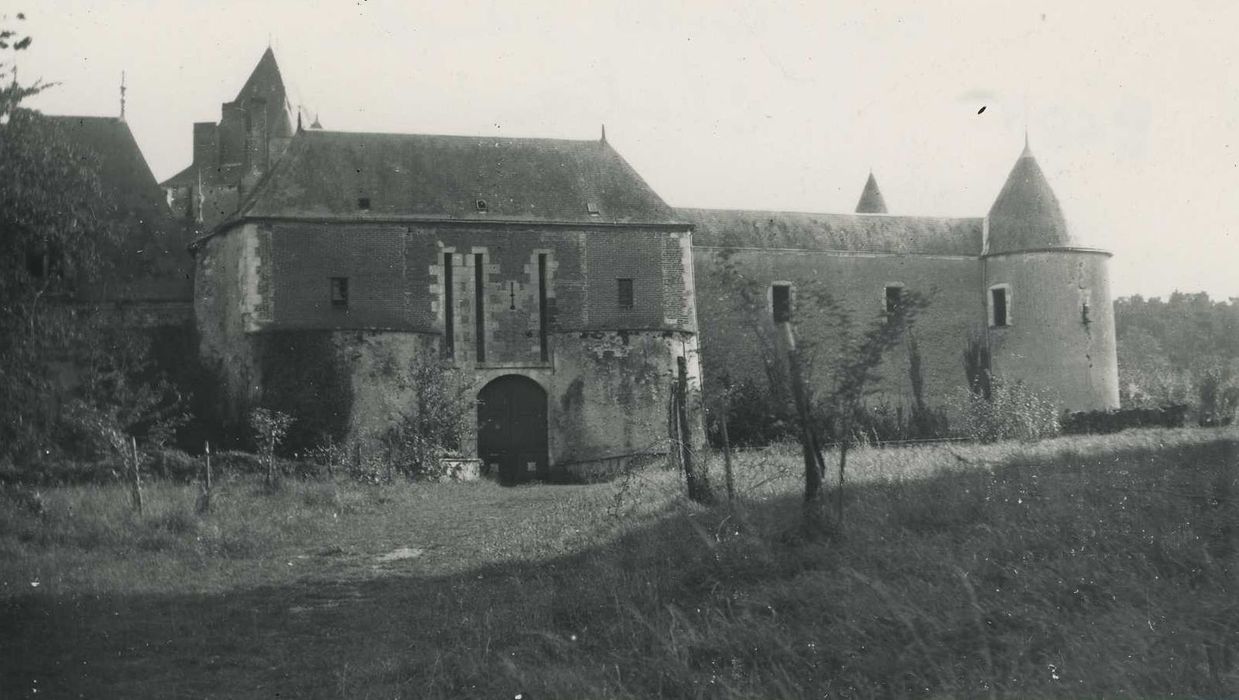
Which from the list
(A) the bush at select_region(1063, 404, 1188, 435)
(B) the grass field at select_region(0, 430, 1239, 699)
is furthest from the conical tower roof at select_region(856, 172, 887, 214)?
(B) the grass field at select_region(0, 430, 1239, 699)

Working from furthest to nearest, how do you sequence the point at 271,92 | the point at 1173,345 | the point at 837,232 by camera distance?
1. the point at 1173,345
2. the point at 271,92
3. the point at 837,232

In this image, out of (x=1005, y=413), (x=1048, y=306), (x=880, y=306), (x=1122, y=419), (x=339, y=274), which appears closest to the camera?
(x=339, y=274)

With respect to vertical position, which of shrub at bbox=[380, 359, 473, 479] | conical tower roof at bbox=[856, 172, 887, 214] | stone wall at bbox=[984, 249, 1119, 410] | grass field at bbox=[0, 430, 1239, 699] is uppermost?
conical tower roof at bbox=[856, 172, 887, 214]

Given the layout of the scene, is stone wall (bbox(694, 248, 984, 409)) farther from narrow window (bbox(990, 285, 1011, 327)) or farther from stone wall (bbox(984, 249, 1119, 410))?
stone wall (bbox(984, 249, 1119, 410))

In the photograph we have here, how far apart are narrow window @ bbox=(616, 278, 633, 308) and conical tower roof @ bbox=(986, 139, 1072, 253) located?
1316cm

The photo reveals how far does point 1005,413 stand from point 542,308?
11803 millimetres

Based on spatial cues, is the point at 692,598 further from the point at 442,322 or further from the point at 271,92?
the point at 271,92

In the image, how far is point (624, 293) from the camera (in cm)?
2880

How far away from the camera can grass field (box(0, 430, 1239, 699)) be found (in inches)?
238

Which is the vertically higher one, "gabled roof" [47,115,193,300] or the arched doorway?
"gabled roof" [47,115,193,300]

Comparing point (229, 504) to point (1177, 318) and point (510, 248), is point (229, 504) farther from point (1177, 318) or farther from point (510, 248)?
point (1177, 318)

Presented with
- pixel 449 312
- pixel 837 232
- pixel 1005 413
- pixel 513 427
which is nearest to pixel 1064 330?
pixel 1005 413

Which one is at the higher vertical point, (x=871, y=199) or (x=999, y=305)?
(x=871, y=199)

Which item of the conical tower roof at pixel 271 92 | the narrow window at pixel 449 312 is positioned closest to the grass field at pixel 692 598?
the narrow window at pixel 449 312
